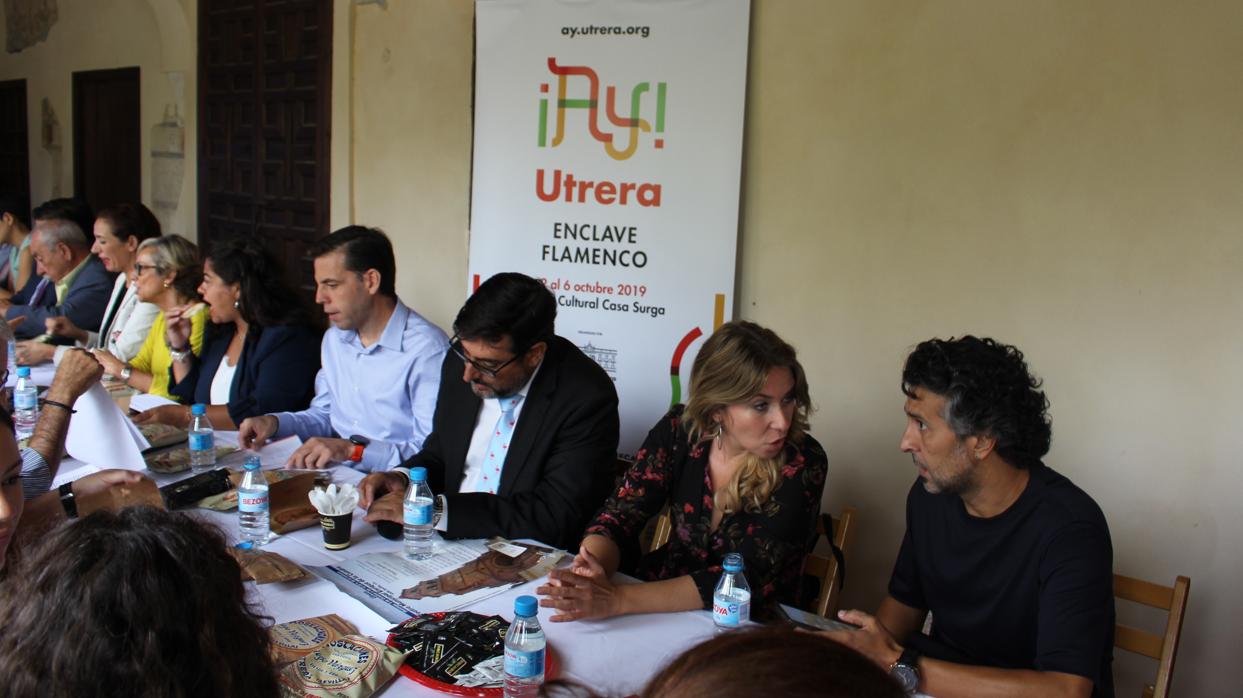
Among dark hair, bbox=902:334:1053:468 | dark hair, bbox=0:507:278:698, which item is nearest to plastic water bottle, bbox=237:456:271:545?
dark hair, bbox=0:507:278:698

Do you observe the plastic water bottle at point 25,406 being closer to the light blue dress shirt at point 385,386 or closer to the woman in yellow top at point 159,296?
the woman in yellow top at point 159,296

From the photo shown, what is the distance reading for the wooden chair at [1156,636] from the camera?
1963 mm

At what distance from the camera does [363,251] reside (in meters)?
3.31

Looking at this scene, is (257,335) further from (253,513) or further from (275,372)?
(253,513)

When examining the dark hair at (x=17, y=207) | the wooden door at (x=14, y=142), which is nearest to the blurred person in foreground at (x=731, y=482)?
the dark hair at (x=17, y=207)

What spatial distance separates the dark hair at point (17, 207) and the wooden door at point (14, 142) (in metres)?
0.03

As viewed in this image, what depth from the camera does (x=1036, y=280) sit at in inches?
122

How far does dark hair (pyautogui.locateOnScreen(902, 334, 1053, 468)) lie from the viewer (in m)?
1.97

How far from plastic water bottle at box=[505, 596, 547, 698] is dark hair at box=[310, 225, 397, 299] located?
6.62ft

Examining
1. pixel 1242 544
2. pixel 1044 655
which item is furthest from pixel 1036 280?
pixel 1044 655

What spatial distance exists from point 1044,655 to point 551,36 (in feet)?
10.6

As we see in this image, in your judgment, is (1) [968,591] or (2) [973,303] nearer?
(1) [968,591]

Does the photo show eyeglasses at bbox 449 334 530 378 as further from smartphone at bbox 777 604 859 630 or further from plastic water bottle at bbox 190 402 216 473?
smartphone at bbox 777 604 859 630

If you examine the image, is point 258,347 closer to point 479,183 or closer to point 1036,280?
point 479,183
